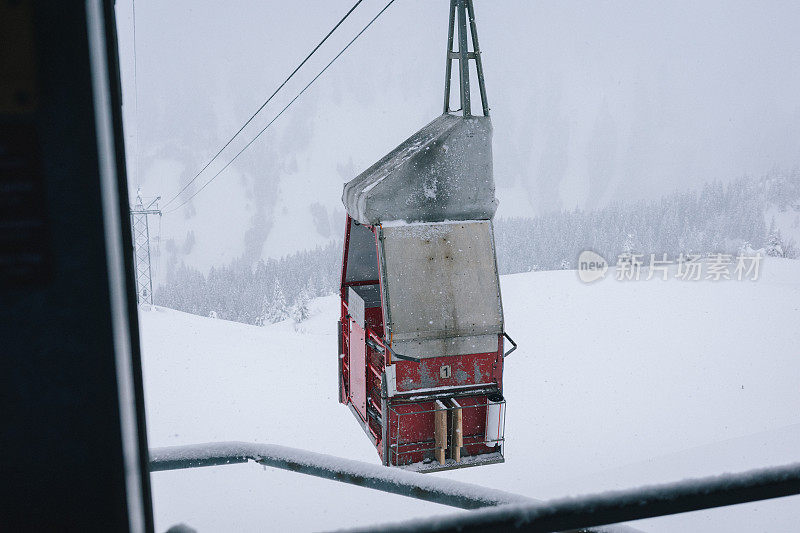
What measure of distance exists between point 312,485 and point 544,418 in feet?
17.4

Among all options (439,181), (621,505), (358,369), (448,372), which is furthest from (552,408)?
(621,505)

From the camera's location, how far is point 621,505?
3.19ft

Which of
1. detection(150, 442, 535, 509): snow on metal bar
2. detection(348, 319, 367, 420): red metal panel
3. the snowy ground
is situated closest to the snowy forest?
the snowy ground

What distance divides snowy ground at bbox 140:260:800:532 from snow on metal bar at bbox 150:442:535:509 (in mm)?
Result: 2732

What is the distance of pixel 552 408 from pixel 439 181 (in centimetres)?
689

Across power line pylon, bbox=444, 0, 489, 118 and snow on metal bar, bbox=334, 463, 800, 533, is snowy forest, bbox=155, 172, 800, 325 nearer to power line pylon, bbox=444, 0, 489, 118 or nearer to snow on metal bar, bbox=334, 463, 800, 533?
power line pylon, bbox=444, 0, 489, 118

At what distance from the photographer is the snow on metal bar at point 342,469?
1.67 m

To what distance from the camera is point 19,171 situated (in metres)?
0.96

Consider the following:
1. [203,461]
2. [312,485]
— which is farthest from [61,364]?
[312,485]

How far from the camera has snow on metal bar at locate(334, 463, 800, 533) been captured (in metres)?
0.88

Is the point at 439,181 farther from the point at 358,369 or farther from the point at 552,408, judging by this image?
the point at 552,408

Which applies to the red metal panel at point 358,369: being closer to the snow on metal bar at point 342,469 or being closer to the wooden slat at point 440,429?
the wooden slat at point 440,429

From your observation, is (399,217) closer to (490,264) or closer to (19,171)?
(490,264)

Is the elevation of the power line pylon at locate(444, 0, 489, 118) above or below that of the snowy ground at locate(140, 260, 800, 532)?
above
